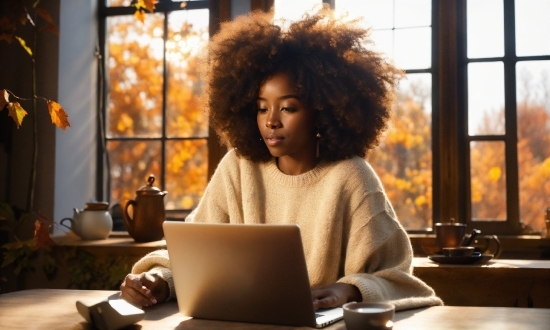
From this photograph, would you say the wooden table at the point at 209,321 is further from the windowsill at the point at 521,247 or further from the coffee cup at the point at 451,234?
the windowsill at the point at 521,247

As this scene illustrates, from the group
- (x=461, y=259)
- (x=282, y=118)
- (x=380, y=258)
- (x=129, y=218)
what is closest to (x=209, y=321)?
(x=380, y=258)

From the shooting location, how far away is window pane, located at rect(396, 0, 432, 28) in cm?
310

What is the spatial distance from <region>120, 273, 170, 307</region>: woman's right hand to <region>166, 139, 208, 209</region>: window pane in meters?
1.75

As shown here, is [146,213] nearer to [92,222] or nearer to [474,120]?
[92,222]

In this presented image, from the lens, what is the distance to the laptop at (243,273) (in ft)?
3.82

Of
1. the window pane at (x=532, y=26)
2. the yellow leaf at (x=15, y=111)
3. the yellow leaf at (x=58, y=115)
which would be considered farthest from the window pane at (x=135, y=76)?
the window pane at (x=532, y=26)

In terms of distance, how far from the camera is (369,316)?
111cm

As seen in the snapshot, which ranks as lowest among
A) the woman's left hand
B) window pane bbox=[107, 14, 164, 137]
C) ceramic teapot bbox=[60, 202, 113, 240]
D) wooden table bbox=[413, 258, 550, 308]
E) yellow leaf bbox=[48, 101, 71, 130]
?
wooden table bbox=[413, 258, 550, 308]

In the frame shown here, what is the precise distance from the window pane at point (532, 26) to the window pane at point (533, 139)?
73mm

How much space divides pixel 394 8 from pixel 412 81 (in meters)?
0.36

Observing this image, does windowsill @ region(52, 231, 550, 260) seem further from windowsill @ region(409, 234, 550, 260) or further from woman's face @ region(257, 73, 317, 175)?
woman's face @ region(257, 73, 317, 175)

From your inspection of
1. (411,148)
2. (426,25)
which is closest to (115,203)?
(411,148)

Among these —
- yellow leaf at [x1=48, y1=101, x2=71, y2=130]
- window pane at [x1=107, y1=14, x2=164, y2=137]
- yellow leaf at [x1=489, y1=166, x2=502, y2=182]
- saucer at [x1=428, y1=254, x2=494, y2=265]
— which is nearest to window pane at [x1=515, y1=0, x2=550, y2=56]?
yellow leaf at [x1=489, y1=166, x2=502, y2=182]

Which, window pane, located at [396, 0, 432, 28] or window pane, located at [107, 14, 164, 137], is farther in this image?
window pane, located at [107, 14, 164, 137]
